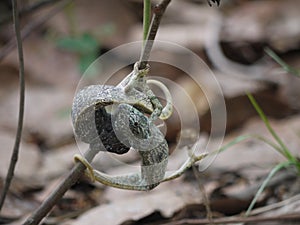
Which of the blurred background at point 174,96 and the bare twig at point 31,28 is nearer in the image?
the blurred background at point 174,96

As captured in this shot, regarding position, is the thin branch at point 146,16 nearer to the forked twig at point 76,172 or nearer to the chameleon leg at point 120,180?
the forked twig at point 76,172

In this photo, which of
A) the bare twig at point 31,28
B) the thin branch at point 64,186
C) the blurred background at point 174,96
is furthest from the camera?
the bare twig at point 31,28

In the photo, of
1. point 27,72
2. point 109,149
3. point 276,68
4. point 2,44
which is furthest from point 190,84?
point 109,149

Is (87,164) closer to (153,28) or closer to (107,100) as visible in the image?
(107,100)

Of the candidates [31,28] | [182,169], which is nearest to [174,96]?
[31,28]

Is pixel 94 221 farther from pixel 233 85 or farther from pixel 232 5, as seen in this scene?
pixel 232 5

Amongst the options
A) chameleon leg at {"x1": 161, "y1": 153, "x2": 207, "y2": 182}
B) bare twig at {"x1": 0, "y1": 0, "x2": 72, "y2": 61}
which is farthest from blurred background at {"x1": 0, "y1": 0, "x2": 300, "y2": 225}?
chameleon leg at {"x1": 161, "y1": 153, "x2": 207, "y2": 182}

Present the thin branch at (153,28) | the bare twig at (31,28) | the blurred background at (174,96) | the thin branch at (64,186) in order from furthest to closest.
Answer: the bare twig at (31,28)
the blurred background at (174,96)
the thin branch at (64,186)
the thin branch at (153,28)

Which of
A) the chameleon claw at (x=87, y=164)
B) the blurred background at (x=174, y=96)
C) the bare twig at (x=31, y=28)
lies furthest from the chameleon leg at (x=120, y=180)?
the bare twig at (x=31, y=28)
